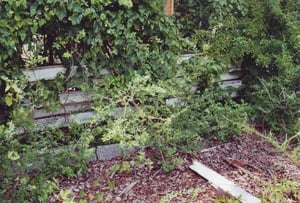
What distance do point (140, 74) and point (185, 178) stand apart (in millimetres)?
853

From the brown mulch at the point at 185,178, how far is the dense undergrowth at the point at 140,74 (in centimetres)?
11

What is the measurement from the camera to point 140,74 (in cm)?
289

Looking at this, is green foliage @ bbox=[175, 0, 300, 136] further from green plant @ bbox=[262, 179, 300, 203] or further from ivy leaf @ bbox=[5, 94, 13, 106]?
ivy leaf @ bbox=[5, 94, 13, 106]

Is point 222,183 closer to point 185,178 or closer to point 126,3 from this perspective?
point 185,178

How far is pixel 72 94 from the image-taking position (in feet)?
9.50

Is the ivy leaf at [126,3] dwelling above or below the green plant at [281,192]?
above

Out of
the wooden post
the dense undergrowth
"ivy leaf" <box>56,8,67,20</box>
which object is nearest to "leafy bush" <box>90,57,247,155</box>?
the dense undergrowth

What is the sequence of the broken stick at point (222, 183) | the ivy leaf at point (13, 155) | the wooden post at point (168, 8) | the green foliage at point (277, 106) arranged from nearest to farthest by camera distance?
the ivy leaf at point (13, 155), the broken stick at point (222, 183), the wooden post at point (168, 8), the green foliage at point (277, 106)

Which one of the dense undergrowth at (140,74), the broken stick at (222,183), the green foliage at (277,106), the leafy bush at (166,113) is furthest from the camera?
the green foliage at (277,106)

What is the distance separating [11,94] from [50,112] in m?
0.43

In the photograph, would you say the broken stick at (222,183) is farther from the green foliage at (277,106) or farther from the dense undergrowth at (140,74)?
the green foliage at (277,106)

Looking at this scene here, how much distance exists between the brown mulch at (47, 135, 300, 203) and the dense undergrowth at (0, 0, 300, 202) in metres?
0.11

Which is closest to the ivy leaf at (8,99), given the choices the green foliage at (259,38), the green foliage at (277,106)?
the green foliage at (259,38)

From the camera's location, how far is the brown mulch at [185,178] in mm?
2377
